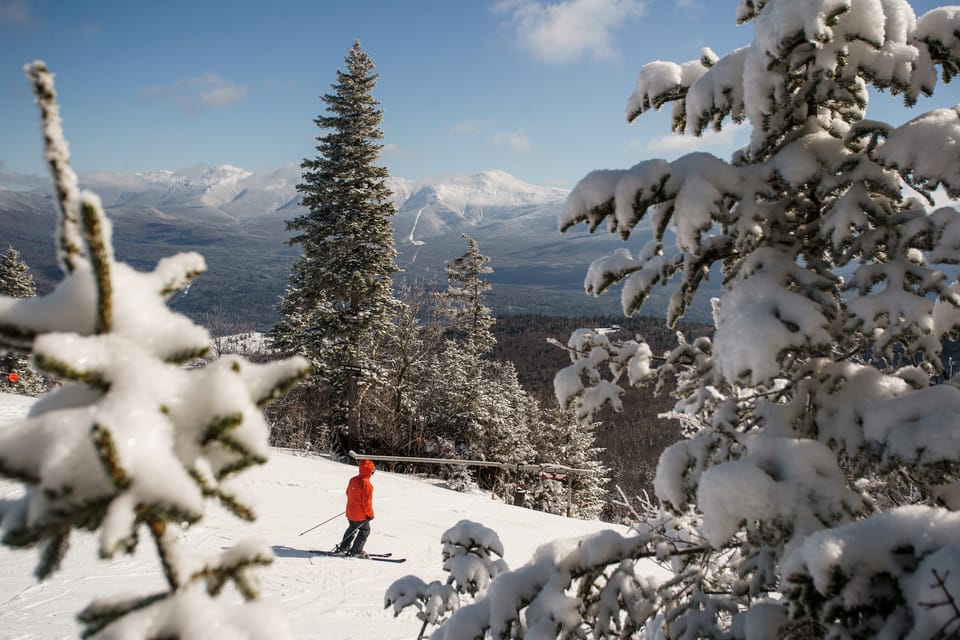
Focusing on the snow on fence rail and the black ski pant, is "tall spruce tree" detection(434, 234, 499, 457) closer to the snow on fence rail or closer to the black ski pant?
the snow on fence rail

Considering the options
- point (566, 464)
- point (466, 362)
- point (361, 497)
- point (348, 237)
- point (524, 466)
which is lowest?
point (566, 464)

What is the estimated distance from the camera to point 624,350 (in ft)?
9.85

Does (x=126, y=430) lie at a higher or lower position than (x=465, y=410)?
higher

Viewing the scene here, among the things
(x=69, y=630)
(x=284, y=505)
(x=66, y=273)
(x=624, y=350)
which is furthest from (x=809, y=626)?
(x=284, y=505)

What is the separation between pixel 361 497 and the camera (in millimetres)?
8297

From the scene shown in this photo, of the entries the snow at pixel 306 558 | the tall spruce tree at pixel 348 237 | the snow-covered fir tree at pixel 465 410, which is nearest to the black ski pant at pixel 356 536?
the snow at pixel 306 558

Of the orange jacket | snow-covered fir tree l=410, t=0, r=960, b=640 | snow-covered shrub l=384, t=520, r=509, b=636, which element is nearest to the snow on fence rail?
the orange jacket

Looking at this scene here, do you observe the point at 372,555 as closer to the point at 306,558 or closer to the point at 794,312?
the point at 306,558

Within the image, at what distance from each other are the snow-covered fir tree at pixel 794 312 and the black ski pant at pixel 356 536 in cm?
621

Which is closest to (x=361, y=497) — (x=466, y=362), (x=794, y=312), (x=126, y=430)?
(x=794, y=312)

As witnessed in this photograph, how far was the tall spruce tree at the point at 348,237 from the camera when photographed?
57.0 ft

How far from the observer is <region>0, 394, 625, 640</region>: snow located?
5340 millimetres

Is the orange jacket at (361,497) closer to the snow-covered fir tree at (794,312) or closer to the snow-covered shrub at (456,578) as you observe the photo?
the snow-covered shrub at (456,578)

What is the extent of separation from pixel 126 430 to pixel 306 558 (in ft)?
26.4
